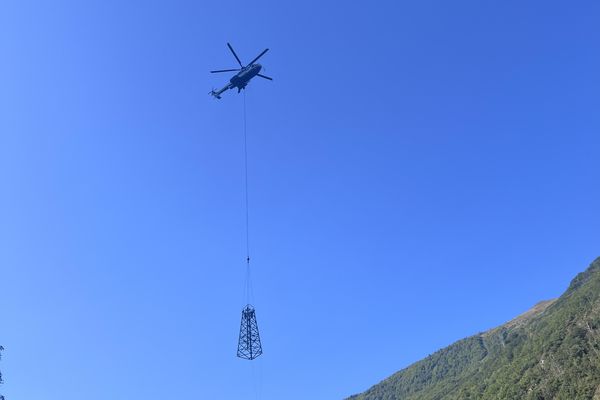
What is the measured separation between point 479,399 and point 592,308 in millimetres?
52488

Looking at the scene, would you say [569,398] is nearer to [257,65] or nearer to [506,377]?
[506,377]

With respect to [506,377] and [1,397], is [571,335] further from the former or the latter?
[1,397]

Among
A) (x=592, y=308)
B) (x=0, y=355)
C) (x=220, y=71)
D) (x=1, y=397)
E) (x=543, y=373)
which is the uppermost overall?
(x=220, y=71)

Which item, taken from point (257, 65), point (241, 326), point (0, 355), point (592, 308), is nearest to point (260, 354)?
point (241, 326)

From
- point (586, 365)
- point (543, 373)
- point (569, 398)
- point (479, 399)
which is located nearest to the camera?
point (569, 398)

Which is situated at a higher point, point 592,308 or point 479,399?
point 592,308

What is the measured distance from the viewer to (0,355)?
34.1 meters

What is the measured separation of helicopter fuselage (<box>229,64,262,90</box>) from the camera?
70.6 m

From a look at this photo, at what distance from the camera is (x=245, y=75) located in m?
70.8

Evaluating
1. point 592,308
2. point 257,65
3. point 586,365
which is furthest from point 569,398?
point 257,65

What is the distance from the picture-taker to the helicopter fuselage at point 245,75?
70.6 metres

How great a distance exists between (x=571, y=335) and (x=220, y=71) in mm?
168420

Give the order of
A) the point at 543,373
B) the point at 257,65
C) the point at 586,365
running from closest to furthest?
the point at 257,65 → the point at 586,365 → the point at 543,373

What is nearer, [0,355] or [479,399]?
[0,355]
